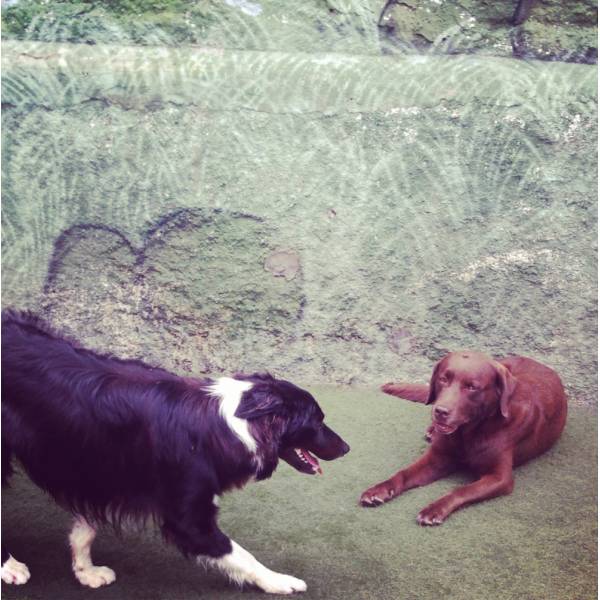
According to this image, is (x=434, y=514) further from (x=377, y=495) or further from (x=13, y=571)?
(x=13, y=571)

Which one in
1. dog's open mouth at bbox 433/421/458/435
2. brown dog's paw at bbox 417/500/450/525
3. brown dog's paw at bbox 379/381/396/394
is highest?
dog's open mouth at bbox 433/421/458/435

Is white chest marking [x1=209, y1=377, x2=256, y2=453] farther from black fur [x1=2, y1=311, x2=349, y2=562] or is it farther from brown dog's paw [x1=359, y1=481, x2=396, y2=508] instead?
brown dog's paw [x1=359, y1=481, x2=396, y2=508]

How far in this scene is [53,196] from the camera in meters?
4.08

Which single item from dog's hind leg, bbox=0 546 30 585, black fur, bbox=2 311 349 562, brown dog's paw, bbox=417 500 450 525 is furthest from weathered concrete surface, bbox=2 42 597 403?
dog's hind leg, bbox=0 546 30 585

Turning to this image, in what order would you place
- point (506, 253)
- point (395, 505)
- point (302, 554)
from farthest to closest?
point (506, 253)
point (395, 505)
point (302, 554)

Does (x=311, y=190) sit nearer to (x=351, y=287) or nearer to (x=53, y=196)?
(x=351, y=287)

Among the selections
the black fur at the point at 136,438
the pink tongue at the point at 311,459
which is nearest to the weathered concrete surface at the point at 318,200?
the pink tongue at the point at 311,459

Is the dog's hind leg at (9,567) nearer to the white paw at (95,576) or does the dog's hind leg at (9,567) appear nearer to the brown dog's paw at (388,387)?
the white paw at (95,576)

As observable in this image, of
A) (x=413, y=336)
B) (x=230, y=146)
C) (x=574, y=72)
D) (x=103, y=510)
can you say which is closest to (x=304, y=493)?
(x=103, y=510)

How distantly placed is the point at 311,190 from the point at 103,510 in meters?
2.01

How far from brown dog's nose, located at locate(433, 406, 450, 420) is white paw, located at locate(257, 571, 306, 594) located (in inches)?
36.4

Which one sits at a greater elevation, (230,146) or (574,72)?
(574,72)

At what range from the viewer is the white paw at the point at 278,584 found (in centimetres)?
258

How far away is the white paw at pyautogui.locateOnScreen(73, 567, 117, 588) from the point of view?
262 cm
